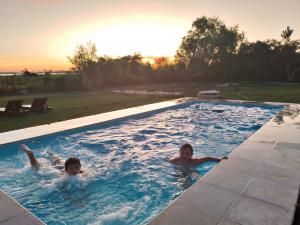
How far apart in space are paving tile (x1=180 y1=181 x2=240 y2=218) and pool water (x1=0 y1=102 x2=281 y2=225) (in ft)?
2.73

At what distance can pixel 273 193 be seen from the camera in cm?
301

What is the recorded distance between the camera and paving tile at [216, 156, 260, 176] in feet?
12.2

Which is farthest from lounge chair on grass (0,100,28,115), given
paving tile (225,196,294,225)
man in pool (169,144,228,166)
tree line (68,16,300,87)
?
tree line (68,16,300,87)

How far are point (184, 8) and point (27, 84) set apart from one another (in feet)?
49.5

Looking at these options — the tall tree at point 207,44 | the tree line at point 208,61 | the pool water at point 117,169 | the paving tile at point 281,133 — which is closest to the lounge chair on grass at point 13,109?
the pool water at point 117,169

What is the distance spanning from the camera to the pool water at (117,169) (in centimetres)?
373

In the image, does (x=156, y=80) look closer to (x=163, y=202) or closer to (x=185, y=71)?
(x=185, y=71)

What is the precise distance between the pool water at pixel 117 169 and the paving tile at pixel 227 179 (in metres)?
0.82

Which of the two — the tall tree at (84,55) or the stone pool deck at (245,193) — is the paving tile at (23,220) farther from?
the tall tree at (84,55)

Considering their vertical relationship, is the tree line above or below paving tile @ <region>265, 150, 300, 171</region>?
above

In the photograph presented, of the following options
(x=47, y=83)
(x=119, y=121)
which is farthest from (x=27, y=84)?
(x=119, y=121)

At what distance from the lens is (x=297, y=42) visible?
31734mm

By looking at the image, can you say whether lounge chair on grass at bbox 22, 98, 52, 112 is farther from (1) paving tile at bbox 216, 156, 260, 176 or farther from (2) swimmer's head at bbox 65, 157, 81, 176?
(1) paving tile at bbox 216, 156, 260, 176

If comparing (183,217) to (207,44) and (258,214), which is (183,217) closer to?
(258,214)
